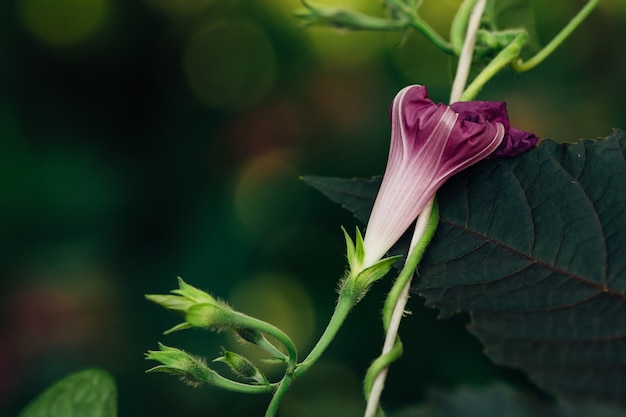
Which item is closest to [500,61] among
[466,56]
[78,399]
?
[466,56]

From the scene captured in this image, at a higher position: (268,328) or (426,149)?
(426,149)

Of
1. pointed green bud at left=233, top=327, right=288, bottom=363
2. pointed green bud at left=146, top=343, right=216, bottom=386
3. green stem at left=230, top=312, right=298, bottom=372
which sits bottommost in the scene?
pointed green bud at left=146, top=343, right=216, bottom=386

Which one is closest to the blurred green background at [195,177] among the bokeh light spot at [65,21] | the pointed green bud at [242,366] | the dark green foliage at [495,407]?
the bokeh light spot at [65,21]

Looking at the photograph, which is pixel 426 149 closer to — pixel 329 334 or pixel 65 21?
pixel 329 334

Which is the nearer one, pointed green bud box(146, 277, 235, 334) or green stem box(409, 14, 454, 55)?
pointed green bud box(146, 277, 235, 334)

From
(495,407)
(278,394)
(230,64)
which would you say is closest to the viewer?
(495,407)

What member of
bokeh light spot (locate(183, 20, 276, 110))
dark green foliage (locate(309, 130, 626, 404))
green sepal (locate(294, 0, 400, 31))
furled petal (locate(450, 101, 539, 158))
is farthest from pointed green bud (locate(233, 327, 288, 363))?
bokeh light spot (locate(183, 20, 276, 110))

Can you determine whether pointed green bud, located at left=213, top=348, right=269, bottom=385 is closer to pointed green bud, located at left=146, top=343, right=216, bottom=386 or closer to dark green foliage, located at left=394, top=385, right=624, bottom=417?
pointed green bud, located at left=146, top=343, right=216, bottom=386
